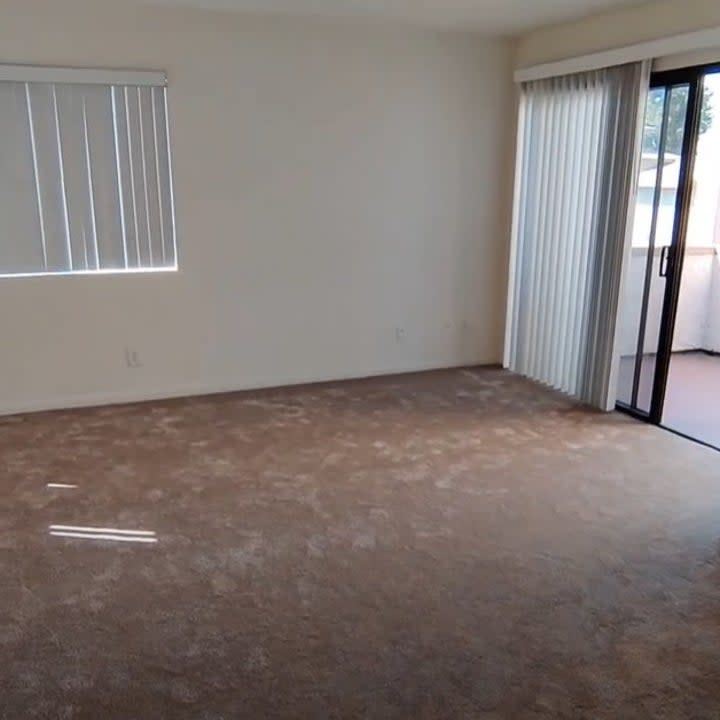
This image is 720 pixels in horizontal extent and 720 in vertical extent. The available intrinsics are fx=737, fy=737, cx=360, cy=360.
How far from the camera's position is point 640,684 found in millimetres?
2279

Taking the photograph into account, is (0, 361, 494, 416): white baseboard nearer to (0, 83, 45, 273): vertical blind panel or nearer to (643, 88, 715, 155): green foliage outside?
(0, 83, 45, 273): vertical blind panel

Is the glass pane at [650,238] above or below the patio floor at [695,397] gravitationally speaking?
above

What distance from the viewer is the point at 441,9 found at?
14.4 ft

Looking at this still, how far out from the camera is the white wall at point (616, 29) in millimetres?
3838

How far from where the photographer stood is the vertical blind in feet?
14.6

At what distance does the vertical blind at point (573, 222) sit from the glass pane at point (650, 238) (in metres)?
0.12

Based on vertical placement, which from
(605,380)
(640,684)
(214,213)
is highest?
(214,213)

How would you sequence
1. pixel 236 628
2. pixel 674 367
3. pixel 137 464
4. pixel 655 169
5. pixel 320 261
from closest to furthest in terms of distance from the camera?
pixel 236 628, pixel 137 464, pixel 655 169, pixel 320 261, pixel 674 367

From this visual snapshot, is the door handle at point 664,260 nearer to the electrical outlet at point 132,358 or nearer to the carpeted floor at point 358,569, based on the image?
the carpeted floor at point 358,569

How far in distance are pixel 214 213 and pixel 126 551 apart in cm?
257

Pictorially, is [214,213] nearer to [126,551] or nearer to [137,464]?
[137,464]

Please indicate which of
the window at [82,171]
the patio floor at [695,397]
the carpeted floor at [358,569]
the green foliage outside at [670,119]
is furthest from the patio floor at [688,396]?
the window at [82,171]

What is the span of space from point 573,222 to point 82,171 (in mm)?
3171

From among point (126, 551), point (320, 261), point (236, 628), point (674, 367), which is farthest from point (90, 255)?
point (674, 367)
